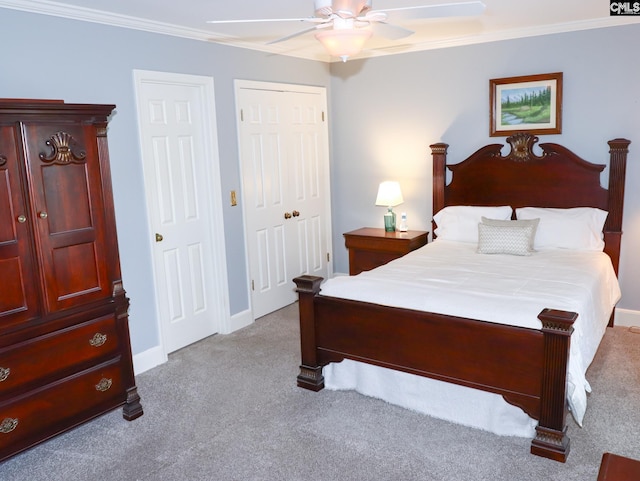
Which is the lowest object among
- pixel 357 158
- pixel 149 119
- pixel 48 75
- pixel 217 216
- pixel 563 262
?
pixel 563 262

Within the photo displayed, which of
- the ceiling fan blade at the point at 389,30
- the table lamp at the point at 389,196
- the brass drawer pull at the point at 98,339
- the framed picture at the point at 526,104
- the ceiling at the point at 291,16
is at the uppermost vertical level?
the ceiling at the point at 291,16

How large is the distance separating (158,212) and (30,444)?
175 centimetres

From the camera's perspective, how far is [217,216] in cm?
434

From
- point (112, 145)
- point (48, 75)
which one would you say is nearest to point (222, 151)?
point (112, 145)

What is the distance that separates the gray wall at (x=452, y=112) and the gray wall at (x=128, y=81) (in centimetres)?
111

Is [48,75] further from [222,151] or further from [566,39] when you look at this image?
Answer: [566,39]

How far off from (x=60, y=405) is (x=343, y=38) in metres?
2.39

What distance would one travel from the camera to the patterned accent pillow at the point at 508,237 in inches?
158

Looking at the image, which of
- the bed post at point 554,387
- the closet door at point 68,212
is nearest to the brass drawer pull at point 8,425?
the closet door at point 68,212

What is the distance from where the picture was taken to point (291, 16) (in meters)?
3.65

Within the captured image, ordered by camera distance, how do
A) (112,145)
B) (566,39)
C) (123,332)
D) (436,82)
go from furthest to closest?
(436,82)
(566,39)
(112,145)
(123,332)

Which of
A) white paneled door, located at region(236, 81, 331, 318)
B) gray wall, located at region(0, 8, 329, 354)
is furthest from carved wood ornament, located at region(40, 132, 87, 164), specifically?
white paneled door, located at region(236, 81, 331, 318)

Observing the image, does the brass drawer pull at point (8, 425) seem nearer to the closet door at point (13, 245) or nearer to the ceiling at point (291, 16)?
the closet door at point (13, 245)

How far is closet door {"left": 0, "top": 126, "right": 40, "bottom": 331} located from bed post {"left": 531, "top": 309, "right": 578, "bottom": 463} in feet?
8.43
